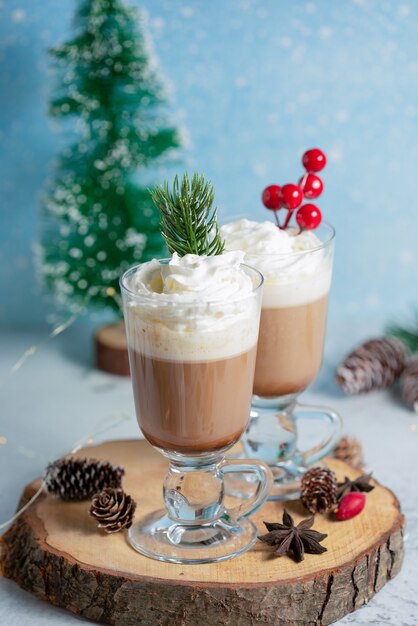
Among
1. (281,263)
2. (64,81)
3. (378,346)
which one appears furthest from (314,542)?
(64,81)

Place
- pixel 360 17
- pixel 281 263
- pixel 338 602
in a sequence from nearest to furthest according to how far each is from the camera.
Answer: pixel 338 602
pixel 281 263
pixel 360 17

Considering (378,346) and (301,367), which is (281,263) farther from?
(378,346)

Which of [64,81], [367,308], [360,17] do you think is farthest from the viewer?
[367,308]

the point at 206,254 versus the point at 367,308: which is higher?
the point at 206,254

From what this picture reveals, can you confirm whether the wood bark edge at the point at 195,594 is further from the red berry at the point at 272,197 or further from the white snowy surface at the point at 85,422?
the red berry at the point at 272,197

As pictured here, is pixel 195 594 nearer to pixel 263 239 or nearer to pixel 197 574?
pixel 197 574

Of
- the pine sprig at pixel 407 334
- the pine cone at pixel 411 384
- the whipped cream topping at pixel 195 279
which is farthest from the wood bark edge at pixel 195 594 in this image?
the pine sprig at pixel 407 334

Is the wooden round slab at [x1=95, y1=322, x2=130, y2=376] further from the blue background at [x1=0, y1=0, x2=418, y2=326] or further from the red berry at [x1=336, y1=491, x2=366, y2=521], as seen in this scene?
the red berry at [x1=336, y1=491, x2=366, y2=521]
